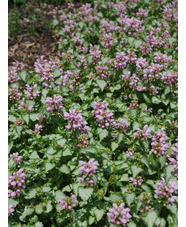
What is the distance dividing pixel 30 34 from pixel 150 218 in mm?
6780

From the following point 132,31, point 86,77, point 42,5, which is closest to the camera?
point 86,77

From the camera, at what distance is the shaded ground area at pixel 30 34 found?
723 centimetres

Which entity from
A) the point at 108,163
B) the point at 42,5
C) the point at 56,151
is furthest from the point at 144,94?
the point at 42,5

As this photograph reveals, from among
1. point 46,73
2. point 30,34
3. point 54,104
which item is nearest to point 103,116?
point 54,104

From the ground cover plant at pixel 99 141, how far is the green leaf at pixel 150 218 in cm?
Result: 1

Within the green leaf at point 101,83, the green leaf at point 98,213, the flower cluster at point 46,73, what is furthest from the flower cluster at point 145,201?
the flower cluster at point 46,73

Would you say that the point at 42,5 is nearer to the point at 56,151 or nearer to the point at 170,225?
the point at 56,151

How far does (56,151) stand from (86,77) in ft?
7.77

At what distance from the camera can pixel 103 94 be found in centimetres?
531

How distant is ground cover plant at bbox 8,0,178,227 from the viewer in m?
3.18

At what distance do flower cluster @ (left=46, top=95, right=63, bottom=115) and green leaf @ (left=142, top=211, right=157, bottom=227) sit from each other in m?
2.10

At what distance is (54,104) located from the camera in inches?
161

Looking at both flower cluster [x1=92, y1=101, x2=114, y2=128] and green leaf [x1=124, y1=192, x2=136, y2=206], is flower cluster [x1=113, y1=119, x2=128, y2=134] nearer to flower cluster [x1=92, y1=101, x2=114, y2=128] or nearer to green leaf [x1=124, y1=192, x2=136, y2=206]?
flower cluster [x1=92, y1=101, x2=114, y2=128]

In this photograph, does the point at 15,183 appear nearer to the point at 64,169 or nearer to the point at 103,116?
the point at 64,169
